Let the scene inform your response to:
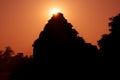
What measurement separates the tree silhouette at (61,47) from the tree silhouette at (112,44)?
688 centimetres

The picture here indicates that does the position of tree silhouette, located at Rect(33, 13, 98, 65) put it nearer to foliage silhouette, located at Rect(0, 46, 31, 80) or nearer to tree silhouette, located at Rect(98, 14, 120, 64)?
tree silhouette, located at Rect(98, 14, 120, 64)

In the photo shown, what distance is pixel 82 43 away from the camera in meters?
29.8

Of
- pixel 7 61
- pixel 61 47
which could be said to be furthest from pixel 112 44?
pixel 7 61

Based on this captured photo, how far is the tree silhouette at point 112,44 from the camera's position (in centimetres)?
3666

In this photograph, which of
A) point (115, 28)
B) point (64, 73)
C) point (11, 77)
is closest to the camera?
point (64, 73)

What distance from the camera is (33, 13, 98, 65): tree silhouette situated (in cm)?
2874

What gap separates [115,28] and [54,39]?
44.3ft

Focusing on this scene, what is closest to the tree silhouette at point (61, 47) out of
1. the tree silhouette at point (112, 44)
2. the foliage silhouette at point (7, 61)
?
the tree silhouette at point (112, 44)

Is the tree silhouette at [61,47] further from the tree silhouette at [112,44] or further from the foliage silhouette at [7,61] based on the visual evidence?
the foliage silhouette at [7,61]

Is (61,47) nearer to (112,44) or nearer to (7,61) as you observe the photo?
(112,44)

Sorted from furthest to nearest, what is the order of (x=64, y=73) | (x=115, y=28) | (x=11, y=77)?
(x=115, y=28), (x=11, y=77), (x=64, y=73)

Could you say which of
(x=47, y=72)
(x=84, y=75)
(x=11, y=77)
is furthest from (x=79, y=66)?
(x=11, y=77)

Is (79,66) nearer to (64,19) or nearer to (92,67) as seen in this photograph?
(92,67)

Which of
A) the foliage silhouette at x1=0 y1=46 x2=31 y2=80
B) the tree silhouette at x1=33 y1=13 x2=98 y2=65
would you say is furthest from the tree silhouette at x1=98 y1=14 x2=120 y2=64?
the foliage silhouette at x1=0 y1=46 x2=31 y2=80
